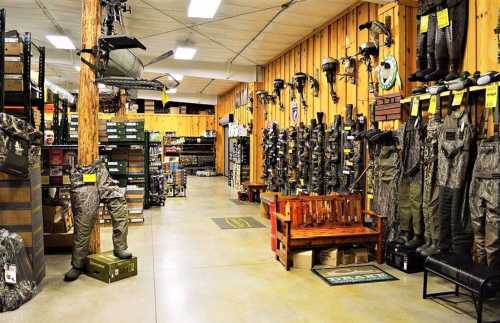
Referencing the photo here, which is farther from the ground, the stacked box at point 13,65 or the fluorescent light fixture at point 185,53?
the fluorescent light fixture at point 185,53

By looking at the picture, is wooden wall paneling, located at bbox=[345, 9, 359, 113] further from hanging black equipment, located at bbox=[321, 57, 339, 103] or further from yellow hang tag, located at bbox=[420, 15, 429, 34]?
yellow hang tag, located at bbox=[420, 15, 429, 34]

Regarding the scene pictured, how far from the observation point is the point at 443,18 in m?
4.31

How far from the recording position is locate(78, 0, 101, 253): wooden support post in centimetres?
459

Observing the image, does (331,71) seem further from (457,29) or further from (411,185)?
(411,185)

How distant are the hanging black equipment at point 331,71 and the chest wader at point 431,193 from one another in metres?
2.56

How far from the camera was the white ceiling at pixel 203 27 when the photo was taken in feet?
21.0

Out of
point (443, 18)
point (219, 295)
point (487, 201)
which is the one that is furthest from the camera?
point (443, 18)

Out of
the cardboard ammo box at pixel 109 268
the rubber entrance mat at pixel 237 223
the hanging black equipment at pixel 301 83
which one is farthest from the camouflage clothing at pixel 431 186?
the hanging black equipment at pixel 301 83

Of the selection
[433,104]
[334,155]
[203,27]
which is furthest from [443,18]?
[203,27]

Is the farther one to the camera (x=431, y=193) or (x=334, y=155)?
(x=334, y=155)

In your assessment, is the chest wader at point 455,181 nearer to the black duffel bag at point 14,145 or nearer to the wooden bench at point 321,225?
the wooden bench at point 321,225

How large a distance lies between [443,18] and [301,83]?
3723 mm

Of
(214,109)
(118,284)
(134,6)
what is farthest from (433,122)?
(214,109)

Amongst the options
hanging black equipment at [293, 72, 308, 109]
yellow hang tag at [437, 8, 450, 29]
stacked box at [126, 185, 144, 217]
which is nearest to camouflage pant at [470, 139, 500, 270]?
yellow hang tag at [437, 8, 450, 29]
